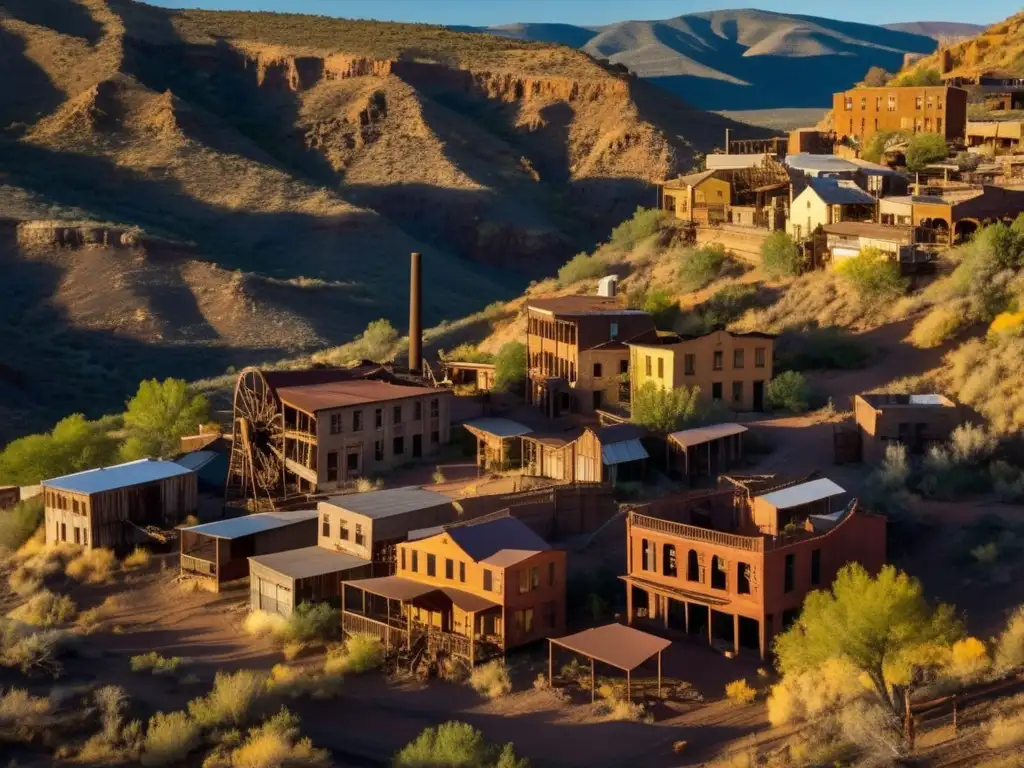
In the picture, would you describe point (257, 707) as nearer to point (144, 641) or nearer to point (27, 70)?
point (144, 641)

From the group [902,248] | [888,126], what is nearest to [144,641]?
[902,248]

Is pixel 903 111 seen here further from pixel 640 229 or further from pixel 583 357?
pixel 583 357

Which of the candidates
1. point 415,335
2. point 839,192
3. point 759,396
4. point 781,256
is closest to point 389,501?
point 759,396

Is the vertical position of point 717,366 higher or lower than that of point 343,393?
higher

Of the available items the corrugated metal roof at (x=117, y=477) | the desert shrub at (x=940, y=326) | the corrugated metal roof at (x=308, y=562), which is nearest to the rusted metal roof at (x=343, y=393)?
the corrugated metal roof at (x=117, y=477)

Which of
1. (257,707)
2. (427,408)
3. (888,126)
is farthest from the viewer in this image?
(888,126)

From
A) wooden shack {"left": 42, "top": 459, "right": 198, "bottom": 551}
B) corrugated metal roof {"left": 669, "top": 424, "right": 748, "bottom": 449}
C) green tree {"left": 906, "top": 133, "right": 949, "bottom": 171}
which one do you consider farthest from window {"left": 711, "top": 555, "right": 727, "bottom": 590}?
green tree {"left": 906, "top": 133, "right": 949, "bottom": 171}
